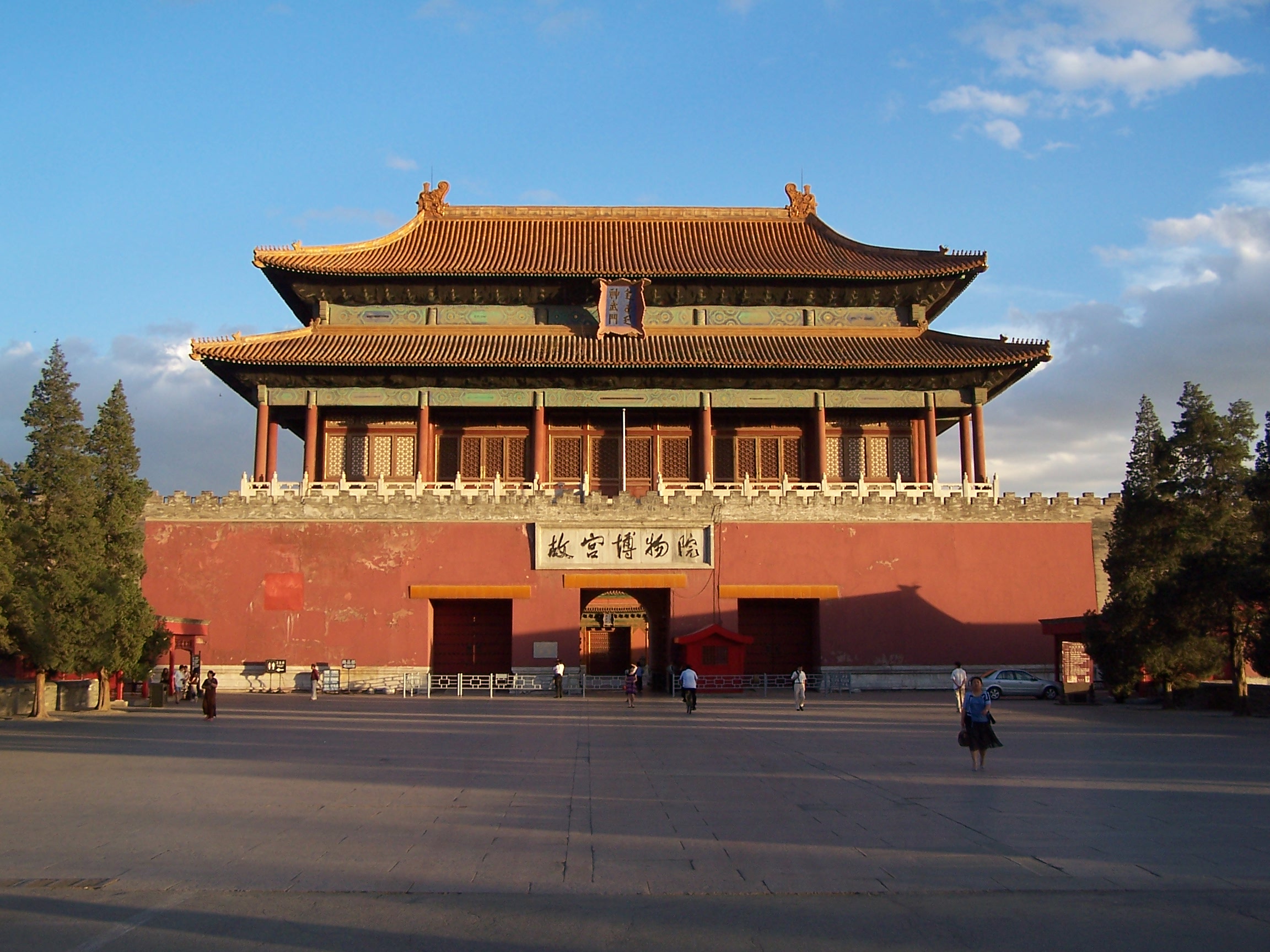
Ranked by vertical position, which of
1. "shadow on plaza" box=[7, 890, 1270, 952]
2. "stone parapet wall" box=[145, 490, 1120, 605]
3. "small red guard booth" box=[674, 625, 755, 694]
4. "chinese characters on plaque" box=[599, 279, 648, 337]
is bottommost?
"shadow on plaza" box=[7, 890, 1270, 952]

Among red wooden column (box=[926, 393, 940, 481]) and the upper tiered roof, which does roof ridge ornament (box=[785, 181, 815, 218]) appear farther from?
red wooden column (box=[926, 393, 940, 481])

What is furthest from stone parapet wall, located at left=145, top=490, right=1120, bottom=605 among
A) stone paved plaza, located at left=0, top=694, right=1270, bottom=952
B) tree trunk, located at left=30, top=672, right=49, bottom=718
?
stone paved plaza, located at left=0, top=694, right=1270, bottom=952

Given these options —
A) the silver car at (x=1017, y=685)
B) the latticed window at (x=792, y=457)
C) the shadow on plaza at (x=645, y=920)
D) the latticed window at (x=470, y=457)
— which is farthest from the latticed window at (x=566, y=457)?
the shadow on plaza at (x=645, y=920)

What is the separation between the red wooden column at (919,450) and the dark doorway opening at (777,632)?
6171mm

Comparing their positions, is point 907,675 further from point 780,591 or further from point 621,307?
point 621,307

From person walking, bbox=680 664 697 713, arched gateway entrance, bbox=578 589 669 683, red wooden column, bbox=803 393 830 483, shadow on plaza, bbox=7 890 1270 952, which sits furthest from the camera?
arched gateway entrance, bbox=578 589 669 683

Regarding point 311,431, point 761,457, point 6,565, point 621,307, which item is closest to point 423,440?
point 311,431

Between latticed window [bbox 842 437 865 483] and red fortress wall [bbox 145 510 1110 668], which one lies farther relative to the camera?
latticed window [bbox 842 437 865 483]

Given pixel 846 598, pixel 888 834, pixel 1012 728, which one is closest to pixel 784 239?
pixel 846 598

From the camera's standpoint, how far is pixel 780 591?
93.3 feet

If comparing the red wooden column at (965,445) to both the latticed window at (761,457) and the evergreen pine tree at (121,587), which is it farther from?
the evergreen pine tree at (121,587)

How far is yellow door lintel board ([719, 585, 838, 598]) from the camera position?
93.0 feet

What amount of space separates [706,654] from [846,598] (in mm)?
4407

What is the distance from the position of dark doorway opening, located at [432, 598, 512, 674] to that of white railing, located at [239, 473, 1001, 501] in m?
3.14
